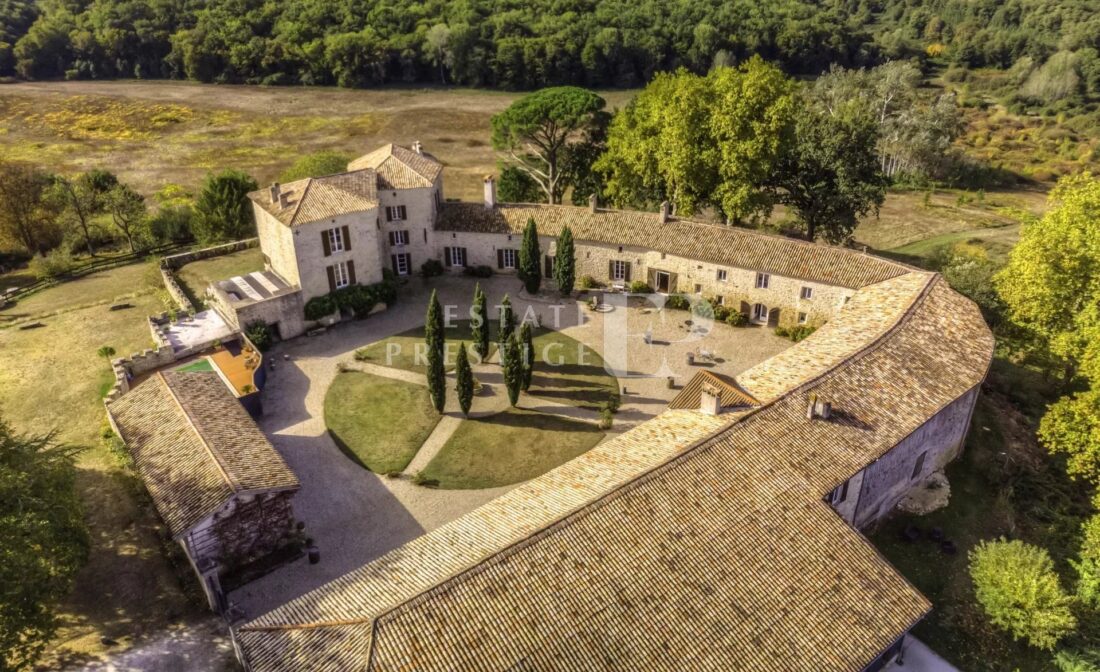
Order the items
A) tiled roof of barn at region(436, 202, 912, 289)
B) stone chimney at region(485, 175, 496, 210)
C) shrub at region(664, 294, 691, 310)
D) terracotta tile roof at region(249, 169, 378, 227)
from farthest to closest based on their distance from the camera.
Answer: stone chimney at region(485, 175, 496, 210) → shrub at region(664, 294, 691, 310) → terracotta tile roof at region(249, 169, 378, 227) → tiled roof of barn at region(436, 202, 912, 289)

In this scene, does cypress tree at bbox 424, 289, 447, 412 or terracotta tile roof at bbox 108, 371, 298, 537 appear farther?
cypress tree at bbox 424, 289, 447, 412

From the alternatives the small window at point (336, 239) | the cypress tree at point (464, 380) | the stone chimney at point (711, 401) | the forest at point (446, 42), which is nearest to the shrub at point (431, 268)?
the small window at point (336, 239)

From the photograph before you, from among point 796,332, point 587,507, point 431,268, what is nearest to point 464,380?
point 587,507

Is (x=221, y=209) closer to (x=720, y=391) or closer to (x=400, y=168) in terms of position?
(x=400, y=168)

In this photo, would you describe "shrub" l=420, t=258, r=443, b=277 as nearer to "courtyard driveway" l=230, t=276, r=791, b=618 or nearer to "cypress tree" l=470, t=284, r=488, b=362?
"courtyard driveway" l=230, t=276, r=791, b=618

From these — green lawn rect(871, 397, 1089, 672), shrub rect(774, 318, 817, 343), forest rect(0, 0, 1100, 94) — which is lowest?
green lawn rect(871, 397, 1089, 672)

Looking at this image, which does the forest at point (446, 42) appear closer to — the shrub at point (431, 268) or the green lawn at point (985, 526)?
the shrub at point (431, 268)

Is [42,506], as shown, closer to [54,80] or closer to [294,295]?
[294,295]

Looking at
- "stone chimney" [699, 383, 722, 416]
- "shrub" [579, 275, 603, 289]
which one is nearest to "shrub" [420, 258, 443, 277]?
"shrub" [579, 275, 603, 289]
